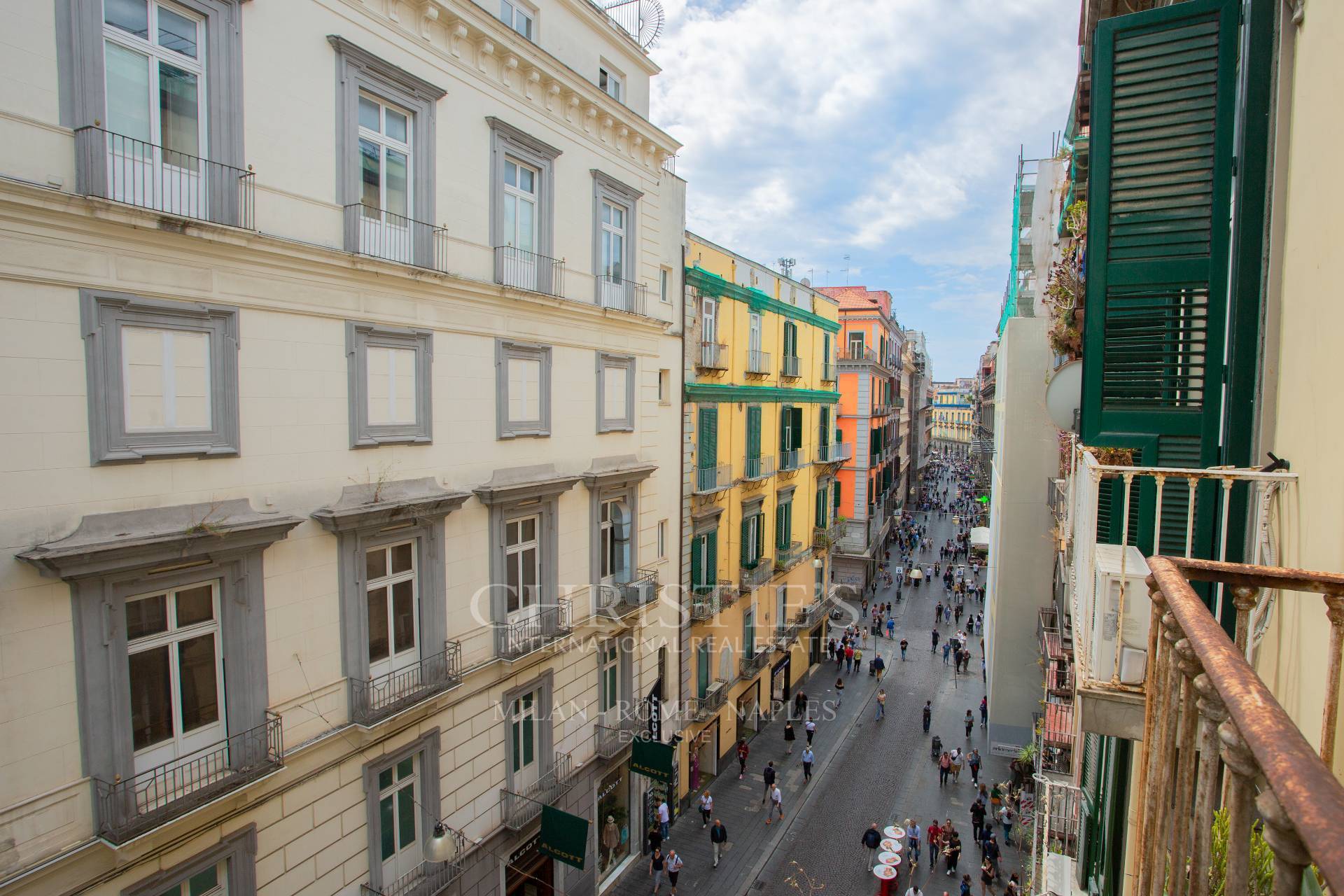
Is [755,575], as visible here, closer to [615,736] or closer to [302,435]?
[615,736]

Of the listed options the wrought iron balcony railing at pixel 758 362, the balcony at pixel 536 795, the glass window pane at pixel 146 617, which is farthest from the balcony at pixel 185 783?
the wrought iron balcony railing at pixel 758 362

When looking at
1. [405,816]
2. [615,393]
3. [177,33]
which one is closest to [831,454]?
[615,393]

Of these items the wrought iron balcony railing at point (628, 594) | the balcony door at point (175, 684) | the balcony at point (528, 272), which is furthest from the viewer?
the wrought iron balcony railing at point (628, 594)

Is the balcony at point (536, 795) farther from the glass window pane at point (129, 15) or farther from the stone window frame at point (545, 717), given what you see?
the glass window pane at point (129, 15)

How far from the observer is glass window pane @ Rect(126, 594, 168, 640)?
782cm

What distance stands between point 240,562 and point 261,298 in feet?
10.4

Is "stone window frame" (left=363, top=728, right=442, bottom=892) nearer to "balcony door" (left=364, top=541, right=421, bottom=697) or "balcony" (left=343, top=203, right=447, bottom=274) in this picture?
"balcony door" (left=364, top=541, right=421, bottom=697)

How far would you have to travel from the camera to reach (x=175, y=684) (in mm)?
8195

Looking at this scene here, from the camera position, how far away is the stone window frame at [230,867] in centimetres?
809

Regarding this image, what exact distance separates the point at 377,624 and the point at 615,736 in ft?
24.4

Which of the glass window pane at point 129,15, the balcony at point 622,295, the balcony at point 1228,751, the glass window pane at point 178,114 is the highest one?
the glass window pane at point 129,15

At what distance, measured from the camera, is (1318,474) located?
4.04 m

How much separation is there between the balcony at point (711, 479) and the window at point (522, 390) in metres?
7.16

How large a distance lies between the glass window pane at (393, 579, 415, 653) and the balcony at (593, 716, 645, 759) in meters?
6.07
